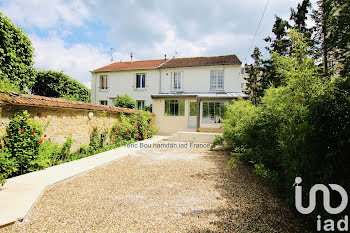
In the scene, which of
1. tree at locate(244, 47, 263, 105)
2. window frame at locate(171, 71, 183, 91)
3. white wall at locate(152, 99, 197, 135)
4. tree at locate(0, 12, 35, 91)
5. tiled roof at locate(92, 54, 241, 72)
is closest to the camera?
tree at locate(0, 12, 35, 91)

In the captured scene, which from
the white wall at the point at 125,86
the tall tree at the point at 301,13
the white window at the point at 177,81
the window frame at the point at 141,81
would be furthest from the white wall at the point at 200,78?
the tall tree at the point at 301,13

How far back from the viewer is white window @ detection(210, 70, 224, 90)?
18000 millimetres

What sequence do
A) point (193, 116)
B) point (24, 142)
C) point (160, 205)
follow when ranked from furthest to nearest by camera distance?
point (193, 116) → point (24, 142) → point (160, 205)

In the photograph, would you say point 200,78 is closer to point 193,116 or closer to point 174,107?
point 193,116

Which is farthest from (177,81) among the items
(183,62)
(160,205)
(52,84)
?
(160,205)

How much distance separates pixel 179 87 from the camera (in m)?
19.2

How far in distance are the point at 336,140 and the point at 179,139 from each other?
10670 millimetres

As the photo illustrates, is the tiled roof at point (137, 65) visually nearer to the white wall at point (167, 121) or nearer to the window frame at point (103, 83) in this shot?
the window frame at point (103, 83)

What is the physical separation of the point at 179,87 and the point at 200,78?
2.60 metres

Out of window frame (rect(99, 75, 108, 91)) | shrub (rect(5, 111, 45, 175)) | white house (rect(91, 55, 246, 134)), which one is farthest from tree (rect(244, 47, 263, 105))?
shrub (rect(5, 111, 45, 175))

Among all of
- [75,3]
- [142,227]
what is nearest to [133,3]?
[75,3]

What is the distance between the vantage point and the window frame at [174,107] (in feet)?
50.8

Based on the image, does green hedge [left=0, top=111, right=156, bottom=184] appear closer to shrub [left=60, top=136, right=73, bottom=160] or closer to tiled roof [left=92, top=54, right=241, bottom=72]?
shrub [left=60, top=136, right=73, bottom=160]

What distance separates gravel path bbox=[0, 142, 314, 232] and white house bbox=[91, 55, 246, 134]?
395 inches
